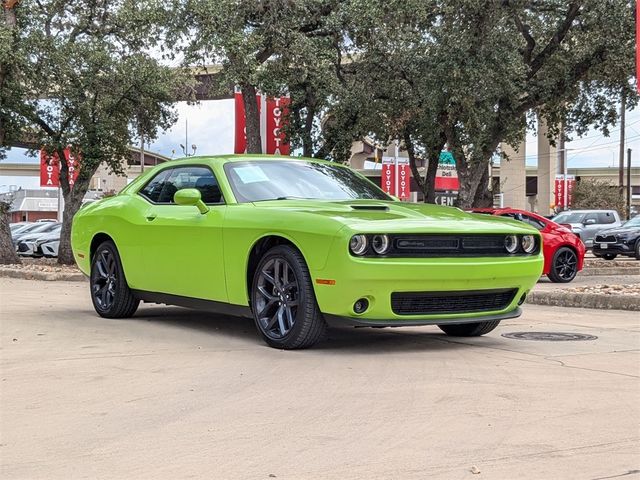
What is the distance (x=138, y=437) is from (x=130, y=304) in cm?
476

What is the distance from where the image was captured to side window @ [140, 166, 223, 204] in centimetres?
765

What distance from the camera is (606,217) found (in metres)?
30.8

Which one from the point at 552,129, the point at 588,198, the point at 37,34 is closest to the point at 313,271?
the point at 37,34

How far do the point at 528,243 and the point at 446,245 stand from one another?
970 mm

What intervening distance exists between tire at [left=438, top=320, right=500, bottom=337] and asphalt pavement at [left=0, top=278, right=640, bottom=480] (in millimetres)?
136

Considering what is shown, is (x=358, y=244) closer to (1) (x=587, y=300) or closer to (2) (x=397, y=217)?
(2) (x=397, y=217)

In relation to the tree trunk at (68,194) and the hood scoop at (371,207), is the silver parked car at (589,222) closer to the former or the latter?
the tree trunk at (68,194)

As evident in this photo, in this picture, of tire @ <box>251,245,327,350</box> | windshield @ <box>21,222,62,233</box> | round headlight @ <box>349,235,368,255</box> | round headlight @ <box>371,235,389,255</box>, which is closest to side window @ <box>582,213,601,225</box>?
windshield @ <box>21,222,62,233</box>

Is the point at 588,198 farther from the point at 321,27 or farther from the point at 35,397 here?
the point at 35,397

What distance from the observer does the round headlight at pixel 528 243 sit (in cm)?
699

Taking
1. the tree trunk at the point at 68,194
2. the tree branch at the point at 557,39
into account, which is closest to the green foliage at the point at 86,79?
the tree trunk at the point at 68,194

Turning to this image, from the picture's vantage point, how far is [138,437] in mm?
4094

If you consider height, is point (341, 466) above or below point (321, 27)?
below

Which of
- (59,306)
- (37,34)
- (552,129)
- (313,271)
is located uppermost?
(37,34)
